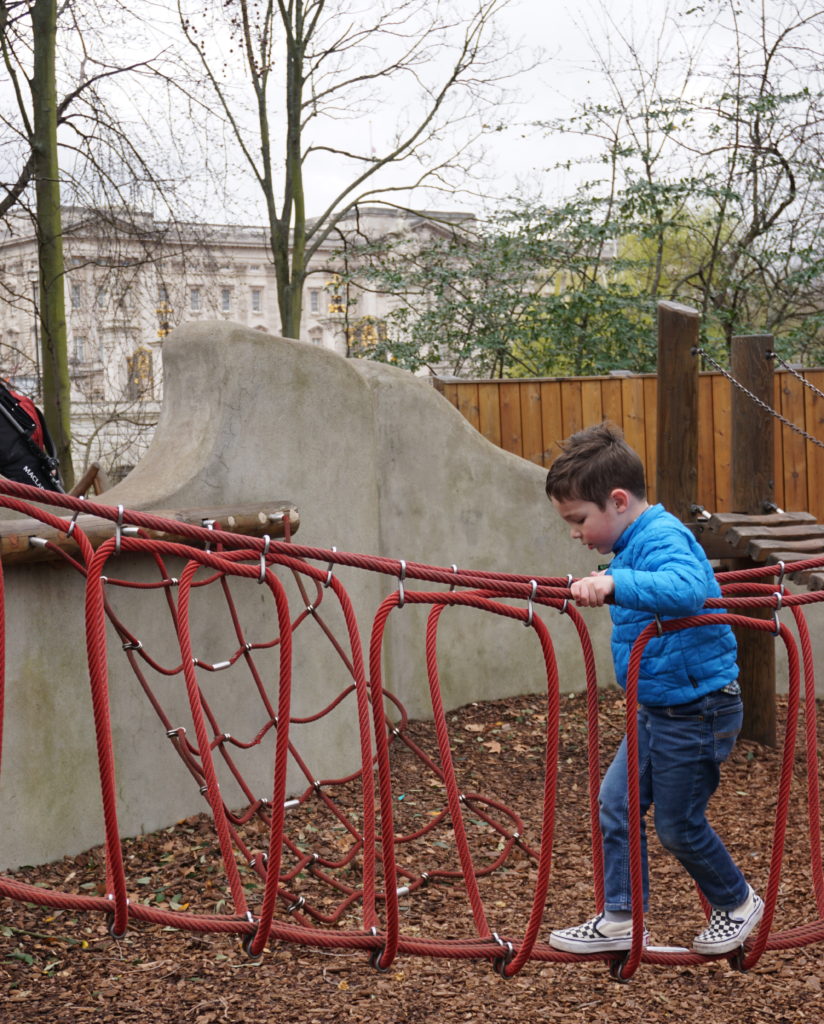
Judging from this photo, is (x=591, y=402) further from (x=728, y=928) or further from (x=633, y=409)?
(x=728, y=928)

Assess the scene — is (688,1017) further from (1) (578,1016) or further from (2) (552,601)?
(2) (552,601)

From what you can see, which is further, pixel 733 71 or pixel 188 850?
pixel 733 71

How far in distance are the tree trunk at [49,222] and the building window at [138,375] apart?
4.38 metres

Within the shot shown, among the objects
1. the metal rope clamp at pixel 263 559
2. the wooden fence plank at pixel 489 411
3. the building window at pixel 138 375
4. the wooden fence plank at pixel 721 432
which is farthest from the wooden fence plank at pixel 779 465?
the building window at pixel 138 375

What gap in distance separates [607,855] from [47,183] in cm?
628

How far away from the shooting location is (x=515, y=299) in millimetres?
9219

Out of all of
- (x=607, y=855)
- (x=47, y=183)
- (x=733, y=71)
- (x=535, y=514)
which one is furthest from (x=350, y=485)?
(x=733, y=71)

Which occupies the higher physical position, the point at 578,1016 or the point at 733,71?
the point at 733,71

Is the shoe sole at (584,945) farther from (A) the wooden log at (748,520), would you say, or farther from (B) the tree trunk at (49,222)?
(B) the tree trunk at (49,222)

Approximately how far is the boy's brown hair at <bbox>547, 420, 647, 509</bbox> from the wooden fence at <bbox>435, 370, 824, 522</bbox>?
151 inches

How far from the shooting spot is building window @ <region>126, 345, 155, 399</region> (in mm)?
11969

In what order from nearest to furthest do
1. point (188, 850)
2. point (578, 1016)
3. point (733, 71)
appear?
point (578, 1016) → point (188, 850) → point (733, 71)

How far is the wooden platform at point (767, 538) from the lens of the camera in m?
4.50

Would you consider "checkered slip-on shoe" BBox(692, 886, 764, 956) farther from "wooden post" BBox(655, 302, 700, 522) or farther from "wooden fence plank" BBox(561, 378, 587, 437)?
"wooden fence plank" BBox(561, 378, 587, 437)
